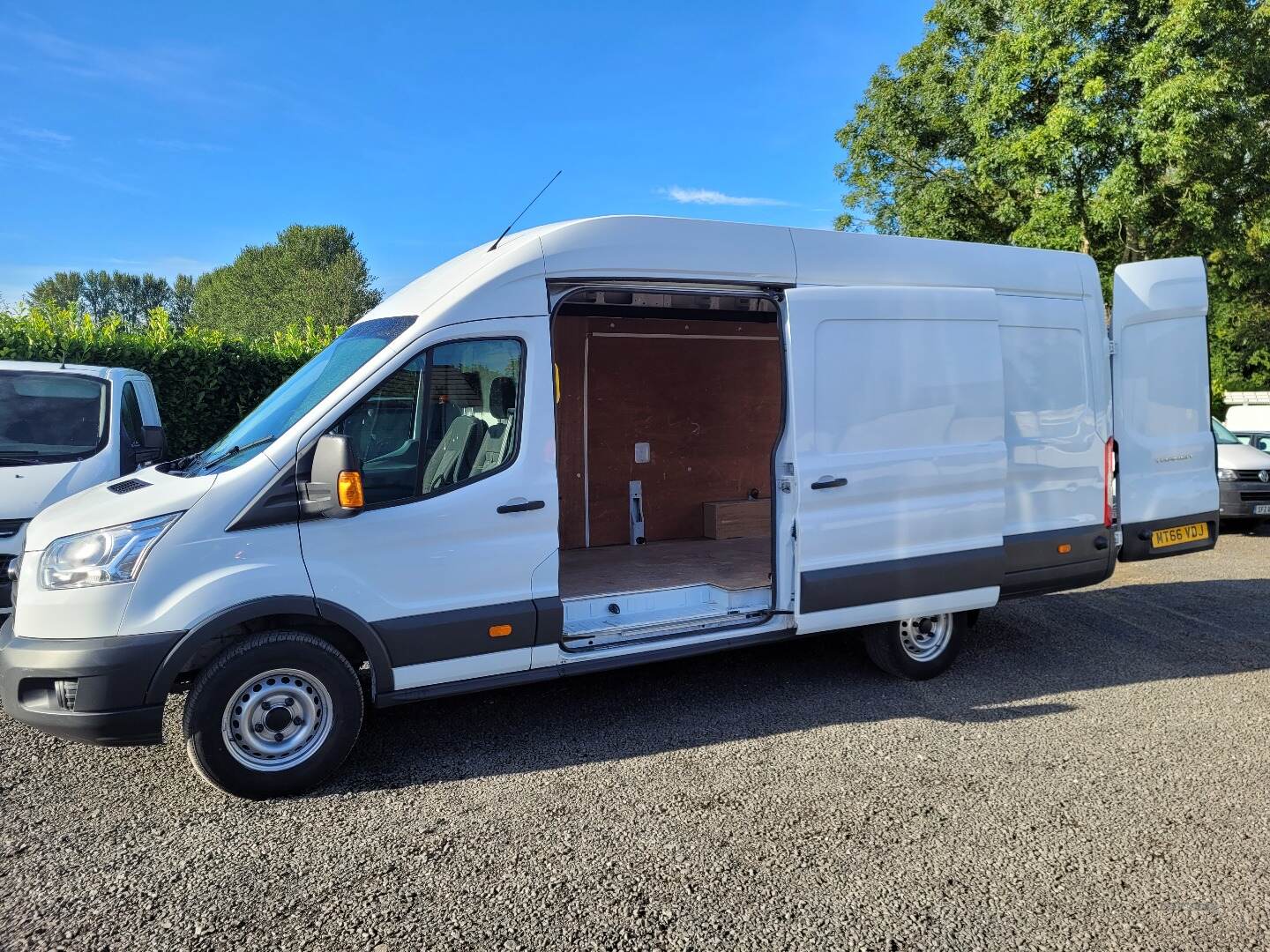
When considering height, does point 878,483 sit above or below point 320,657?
above

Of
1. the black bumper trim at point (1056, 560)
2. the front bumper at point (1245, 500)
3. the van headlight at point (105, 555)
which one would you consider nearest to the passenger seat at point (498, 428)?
the van headlight at point (105, 555)

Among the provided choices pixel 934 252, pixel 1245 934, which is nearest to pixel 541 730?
pixel 1245 934

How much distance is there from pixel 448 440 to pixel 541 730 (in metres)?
1.68

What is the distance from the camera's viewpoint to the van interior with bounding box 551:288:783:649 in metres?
8.14

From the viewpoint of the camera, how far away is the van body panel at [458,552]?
4.00m

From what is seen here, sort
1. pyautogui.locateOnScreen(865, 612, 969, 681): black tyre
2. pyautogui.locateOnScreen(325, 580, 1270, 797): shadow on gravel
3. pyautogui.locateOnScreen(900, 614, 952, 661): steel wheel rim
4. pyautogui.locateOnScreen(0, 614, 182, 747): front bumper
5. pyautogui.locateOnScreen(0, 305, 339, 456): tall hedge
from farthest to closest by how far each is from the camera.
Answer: pyautogui.locateOnScreen(0, 305, 339, 456): tall hedge < pyautogui.locateOnScreen(900, 614, 952, 661): steel wheel rim < pyautogui.locateOnScreen(865, 612, 969, 681): black tyre < pyautogui.locateOnScreen(325, 580, 1270, 797): shadow on gravel < pyautogui.locateOnScreen(0, 614, 182, 747): front bumper

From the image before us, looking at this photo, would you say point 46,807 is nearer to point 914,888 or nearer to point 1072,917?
point 914,888

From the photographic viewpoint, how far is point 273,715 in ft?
12.9

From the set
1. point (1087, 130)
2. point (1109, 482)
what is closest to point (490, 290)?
point (1109, 482)

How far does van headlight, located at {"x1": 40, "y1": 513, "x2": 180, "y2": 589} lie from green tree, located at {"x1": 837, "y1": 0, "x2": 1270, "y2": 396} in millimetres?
15216

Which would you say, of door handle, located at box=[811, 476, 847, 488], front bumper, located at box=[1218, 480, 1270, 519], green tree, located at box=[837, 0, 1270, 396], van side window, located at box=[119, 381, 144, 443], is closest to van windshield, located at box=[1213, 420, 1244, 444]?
front bumper, located at box=[1218, 480, 1270, 519]

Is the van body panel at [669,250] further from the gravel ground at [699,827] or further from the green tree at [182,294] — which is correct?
the green tree at [182,294]

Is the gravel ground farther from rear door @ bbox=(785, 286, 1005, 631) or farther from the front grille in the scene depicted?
the front grille

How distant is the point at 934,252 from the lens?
17.9 feet
